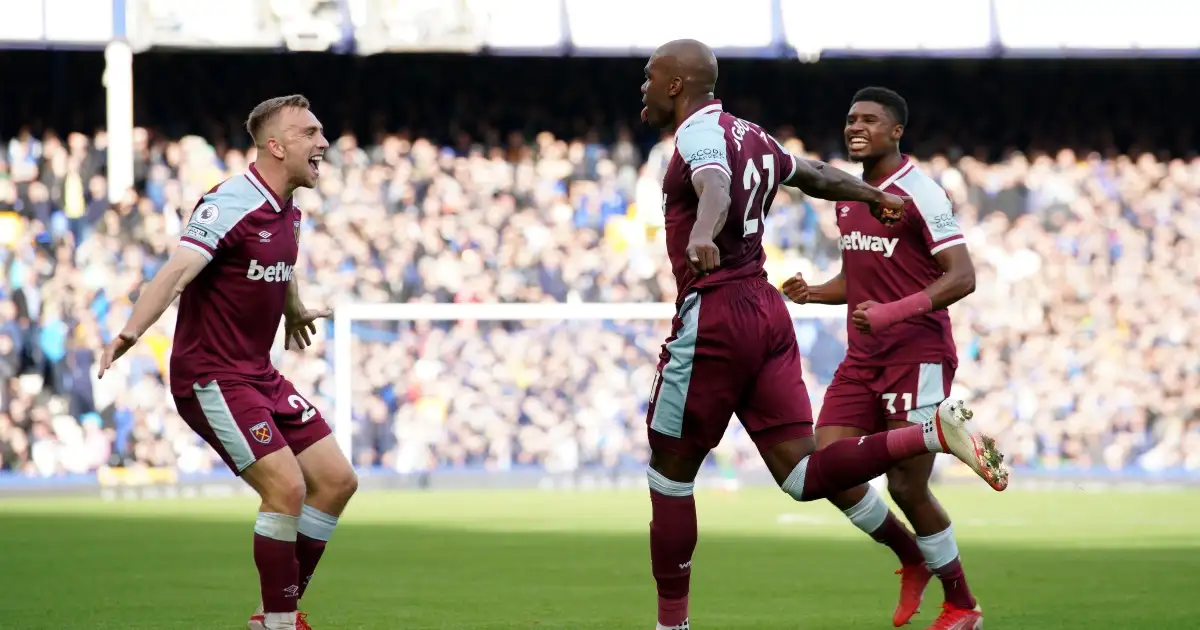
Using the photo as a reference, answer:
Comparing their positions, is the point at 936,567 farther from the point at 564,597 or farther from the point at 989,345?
the point at 989,345

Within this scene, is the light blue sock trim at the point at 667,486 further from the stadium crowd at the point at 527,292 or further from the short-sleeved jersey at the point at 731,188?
the stadium crowd at the point at 527,292

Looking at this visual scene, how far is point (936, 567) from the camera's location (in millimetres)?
7172

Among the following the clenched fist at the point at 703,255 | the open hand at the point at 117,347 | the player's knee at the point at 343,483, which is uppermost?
the clenched fist at the point at 703,255

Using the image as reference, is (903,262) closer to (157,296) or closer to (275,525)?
(275,525)

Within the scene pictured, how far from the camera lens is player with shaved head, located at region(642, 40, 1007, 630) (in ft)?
20.1

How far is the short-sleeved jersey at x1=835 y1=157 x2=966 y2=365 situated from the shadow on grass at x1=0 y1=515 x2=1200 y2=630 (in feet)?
4.06

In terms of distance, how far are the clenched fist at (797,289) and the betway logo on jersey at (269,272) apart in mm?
2236

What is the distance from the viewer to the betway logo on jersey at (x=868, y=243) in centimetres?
755

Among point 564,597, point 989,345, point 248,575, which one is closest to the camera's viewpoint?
point 564,597

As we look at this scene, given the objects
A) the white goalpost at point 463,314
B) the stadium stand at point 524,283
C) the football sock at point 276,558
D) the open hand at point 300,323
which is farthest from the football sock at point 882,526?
the white goalpost at point 463,314

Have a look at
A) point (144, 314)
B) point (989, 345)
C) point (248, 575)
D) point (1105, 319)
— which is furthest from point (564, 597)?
point (1105, 319)

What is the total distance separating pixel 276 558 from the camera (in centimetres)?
661

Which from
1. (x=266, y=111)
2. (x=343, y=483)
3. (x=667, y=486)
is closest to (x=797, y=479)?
(x=667, y=486)

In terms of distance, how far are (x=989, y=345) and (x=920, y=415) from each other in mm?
11749
